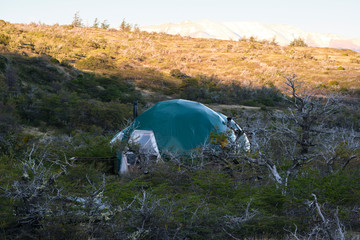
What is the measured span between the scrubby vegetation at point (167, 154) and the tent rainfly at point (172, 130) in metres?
0.50

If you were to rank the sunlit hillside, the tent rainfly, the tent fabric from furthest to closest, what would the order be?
the sunlit hillside → the tent fabric → the tent rainfly

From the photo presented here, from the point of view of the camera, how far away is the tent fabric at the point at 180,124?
468 inches

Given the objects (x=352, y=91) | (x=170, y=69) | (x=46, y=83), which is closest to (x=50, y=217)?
(x=46, y=83)

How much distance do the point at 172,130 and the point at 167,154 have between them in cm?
104

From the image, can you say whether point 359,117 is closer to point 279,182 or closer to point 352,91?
point 352,91

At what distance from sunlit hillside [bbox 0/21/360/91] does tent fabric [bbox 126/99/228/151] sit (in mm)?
21244

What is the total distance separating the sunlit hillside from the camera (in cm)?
3838

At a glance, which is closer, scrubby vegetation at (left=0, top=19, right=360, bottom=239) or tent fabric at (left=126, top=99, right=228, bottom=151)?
scrubby vegetation at (left=0, top=19, right=360, bottom=239)

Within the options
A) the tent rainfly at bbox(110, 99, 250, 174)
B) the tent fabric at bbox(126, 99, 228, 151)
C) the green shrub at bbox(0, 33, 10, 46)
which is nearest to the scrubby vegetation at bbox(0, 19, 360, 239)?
the green shrub at bbox(0, 33, 10, 46)

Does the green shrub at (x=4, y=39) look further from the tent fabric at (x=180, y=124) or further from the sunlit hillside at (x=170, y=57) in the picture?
the tent fabric at (x=180, y=124)

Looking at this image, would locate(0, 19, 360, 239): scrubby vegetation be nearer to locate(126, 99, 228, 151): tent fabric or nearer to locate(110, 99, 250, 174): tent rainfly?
locate(110, 99, 250, 174): tent rainfly

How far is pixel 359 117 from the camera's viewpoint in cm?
2589

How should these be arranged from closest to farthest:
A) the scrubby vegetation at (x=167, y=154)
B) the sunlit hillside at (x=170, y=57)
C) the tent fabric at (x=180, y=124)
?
the scrubby vegetation at (x=167, y=154)
the tent fabric at (x=180, y=124)
the sunlit hillside at (x=170, y=57)

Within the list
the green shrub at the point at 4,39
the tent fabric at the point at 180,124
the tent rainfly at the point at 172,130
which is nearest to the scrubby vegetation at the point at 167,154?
the green shrub at the point at 4,39
